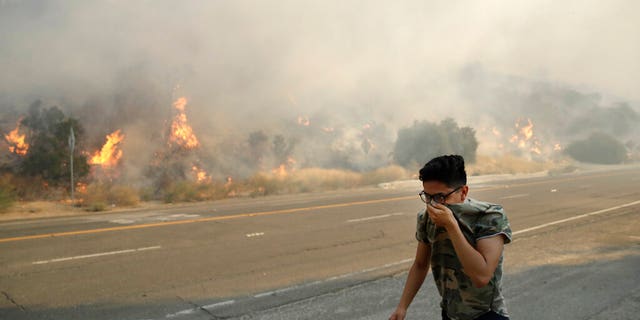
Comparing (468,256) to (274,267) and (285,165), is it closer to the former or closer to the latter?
(274,267)

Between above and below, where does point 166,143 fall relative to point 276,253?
above

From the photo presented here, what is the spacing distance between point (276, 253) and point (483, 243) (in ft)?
19.6

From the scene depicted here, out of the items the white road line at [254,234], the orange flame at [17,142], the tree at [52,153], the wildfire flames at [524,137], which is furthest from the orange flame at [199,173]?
the wildfire flames at [524,137]

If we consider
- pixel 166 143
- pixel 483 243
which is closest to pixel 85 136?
pixel 166 143

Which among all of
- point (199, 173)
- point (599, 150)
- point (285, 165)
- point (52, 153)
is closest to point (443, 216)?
point (52, 153)

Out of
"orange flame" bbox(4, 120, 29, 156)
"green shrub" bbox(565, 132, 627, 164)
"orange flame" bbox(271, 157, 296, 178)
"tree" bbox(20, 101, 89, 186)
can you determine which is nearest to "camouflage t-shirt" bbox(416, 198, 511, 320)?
"tree" bbox(20, 101, 89, 186)

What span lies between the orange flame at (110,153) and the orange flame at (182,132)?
3.12m

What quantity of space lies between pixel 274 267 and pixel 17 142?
1942 centimetres

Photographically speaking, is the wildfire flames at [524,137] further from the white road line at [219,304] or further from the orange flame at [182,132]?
the white road line at [219,304]

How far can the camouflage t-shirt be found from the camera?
2.27m

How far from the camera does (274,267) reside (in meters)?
6.96

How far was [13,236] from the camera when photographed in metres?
9.52

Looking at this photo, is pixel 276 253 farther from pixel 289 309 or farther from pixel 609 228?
pixel 609 228

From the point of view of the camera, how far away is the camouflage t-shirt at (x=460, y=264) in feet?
7.45
